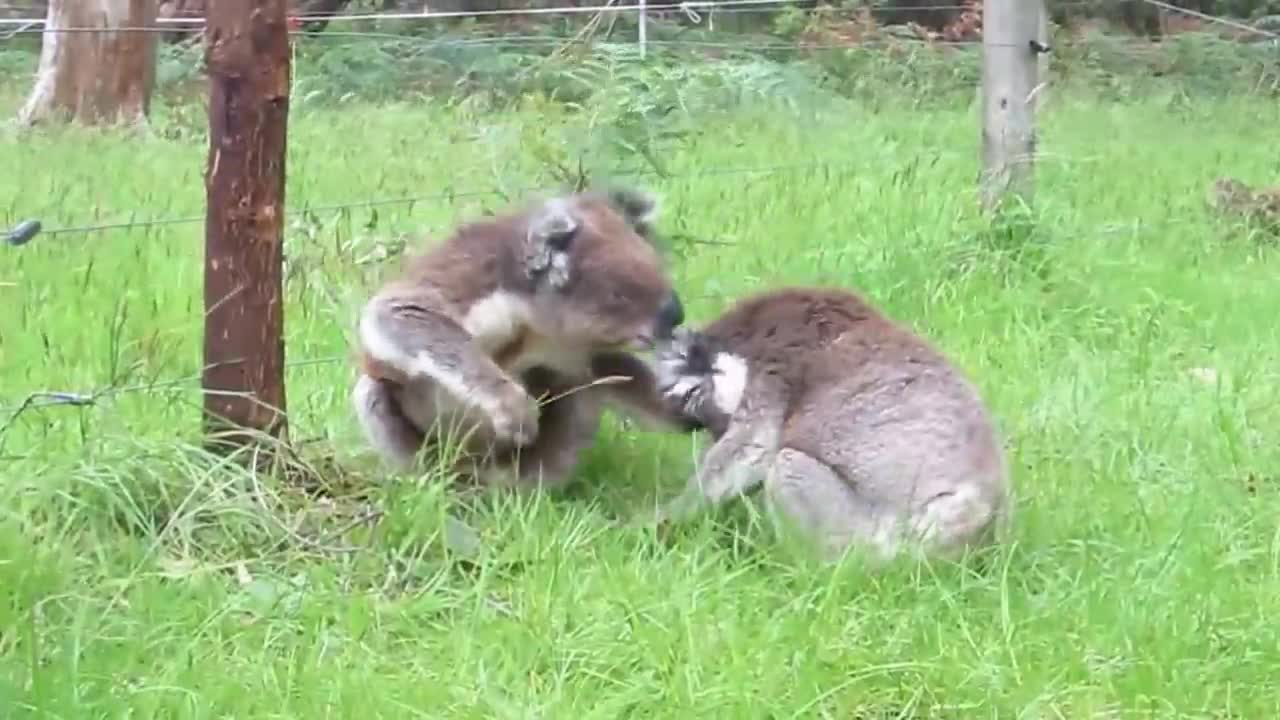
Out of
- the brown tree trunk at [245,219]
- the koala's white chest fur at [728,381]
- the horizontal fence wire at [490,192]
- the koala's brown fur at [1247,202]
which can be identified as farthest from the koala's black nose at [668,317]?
the koala's brown fur at [1247,202]

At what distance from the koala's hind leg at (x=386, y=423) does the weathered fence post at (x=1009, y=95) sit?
413cm

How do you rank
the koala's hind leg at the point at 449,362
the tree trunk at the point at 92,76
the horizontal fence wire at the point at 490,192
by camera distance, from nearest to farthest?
the koala's hind leg at the point at 449,362, the horizontal fence wire at the point at 490,192, the tree trunk at the point at 92,76

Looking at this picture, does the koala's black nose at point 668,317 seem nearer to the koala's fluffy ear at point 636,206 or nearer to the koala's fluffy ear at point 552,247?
the koala's fluffy ear at point 552,247

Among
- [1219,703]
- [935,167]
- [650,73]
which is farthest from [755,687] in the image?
[935,167]

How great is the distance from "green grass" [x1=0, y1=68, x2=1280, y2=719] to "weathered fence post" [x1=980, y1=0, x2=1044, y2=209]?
63 centimetres

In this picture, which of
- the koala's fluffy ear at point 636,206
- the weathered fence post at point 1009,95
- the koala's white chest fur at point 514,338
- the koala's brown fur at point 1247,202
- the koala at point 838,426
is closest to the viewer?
the koala at point 838,426

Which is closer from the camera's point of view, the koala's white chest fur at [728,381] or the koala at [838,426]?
the koala at [838,426]

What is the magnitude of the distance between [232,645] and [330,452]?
114 cm

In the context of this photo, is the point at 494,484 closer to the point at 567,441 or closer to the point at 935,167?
the point at 567,441

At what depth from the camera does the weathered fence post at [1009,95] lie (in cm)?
809

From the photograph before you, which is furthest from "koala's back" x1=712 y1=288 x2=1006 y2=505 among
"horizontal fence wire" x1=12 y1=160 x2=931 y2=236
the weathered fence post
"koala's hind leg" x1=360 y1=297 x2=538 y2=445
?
the weathered fence post

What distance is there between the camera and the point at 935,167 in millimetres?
9945

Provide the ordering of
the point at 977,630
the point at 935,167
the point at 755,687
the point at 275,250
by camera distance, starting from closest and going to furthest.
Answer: the point at 755,687 → the point at 977,630 → the point at 275,250 → the point at 935,167

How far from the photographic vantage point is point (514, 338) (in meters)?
4.94
